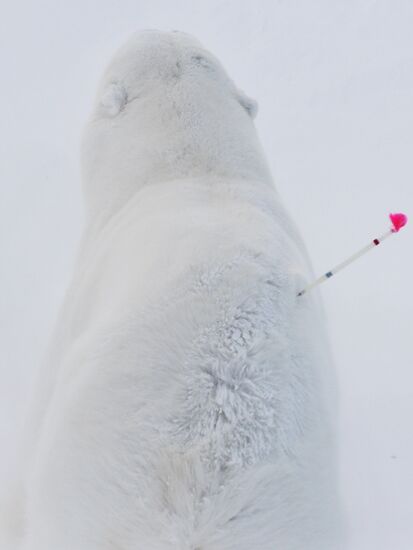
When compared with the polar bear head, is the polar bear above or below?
below

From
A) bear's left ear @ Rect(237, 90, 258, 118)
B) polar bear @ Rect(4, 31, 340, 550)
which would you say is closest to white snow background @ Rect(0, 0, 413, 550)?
polar bear @ Rect(4, 31, 340, 550)

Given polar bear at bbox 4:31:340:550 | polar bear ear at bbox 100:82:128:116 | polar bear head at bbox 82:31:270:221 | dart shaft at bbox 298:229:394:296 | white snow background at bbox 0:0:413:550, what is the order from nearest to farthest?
polar bear at bbox 4:31:340:550 → dart shaft at bbox 298:229:394:296 → polar bear head at bbox 82:31:270:221 → polar bear ear at bbox 100:82:128:116 → white snow background at bbox 0:0:413:550

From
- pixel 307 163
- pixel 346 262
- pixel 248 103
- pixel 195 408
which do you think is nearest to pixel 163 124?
pixel 248 103

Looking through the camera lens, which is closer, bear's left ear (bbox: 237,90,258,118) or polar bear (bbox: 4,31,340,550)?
polar bear (bbox: 4,31,340,550)

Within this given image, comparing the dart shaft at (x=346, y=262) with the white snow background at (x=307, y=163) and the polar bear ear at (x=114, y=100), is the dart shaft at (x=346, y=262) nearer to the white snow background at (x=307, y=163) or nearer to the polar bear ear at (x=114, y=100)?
the white snow background at (x=307, y=163)

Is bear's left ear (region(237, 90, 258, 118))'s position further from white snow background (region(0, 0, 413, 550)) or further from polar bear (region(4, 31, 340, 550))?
white snow background (region(0, 0, 413, 550))

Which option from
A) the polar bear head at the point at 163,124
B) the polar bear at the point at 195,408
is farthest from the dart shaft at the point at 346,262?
the polar bear head at the point at 163,124

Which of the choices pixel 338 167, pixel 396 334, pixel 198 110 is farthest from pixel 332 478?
pixel 338 167
